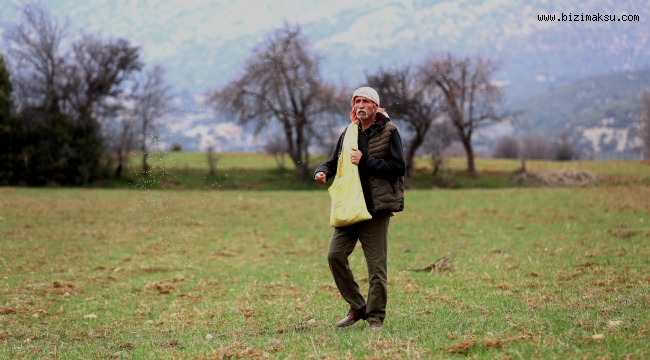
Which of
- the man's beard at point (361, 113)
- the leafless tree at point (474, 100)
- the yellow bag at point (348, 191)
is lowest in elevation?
the yellow bag at point (348, 191)

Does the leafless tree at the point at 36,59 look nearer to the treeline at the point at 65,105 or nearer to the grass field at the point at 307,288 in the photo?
the treeline at the point at 65,105

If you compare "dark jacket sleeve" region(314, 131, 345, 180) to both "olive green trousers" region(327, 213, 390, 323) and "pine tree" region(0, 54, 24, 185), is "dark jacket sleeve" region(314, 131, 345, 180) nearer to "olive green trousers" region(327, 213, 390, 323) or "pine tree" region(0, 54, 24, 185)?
"olive green trousers" region(327, 213, 390, 323)

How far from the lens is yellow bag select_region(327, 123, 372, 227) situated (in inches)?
289

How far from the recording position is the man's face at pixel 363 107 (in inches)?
291

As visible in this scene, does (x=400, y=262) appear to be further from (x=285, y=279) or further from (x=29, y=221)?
(x=29, y=221)

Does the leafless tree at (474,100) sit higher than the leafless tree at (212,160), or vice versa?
the leafless tree at (474,100)

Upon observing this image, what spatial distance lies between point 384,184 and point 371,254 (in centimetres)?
87

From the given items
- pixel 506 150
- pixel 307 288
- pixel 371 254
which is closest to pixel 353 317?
pixel 371 254

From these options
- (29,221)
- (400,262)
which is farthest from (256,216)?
(400,262)

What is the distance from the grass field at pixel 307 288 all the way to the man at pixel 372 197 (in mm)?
425

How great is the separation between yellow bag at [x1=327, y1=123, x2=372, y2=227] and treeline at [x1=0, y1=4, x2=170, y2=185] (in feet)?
144

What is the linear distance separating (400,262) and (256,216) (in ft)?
45.2

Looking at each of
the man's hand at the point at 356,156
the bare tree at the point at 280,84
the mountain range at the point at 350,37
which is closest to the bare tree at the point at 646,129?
the mountain range at the point at 350,37

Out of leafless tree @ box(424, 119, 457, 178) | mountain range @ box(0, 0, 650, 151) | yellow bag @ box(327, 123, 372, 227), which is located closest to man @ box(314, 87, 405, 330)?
yellow bag @ box(327, 123, 372, 227)
